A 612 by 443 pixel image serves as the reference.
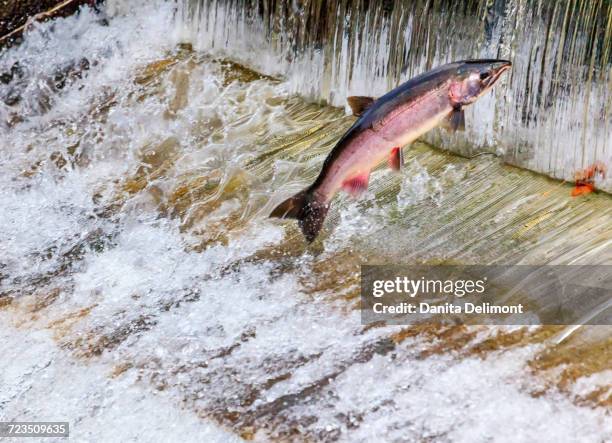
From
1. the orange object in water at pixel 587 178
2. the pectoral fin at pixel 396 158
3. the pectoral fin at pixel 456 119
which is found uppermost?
the pectoral fin at pixel 456 119

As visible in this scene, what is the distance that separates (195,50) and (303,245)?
2559mm

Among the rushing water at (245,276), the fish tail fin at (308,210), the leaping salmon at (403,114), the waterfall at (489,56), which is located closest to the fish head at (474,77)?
the leaping salmon at (403,114)

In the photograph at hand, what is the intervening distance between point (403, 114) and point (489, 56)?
5.24 feet

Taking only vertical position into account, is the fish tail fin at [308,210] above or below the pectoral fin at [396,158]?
below

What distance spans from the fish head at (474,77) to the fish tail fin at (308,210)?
59 centimetres

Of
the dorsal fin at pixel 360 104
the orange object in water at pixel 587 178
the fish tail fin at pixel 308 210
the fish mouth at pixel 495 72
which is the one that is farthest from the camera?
the orange object in water at pixel 587 178

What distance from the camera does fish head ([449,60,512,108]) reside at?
107 inches

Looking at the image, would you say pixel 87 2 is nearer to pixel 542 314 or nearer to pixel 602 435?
pixel 542 314

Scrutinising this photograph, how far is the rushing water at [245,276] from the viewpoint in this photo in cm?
280

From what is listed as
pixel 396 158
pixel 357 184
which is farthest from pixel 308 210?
pixel 396 158

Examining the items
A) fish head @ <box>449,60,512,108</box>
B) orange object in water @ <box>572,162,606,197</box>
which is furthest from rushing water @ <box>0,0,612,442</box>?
fish head @ <box>449,60,512,108</box>

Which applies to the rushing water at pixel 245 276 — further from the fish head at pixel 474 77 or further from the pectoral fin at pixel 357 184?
the fish head at pixel 474 77

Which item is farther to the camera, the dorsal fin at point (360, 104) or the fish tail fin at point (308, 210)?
the fish tail fin at point (308, 210)

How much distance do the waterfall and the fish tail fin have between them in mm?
1413
